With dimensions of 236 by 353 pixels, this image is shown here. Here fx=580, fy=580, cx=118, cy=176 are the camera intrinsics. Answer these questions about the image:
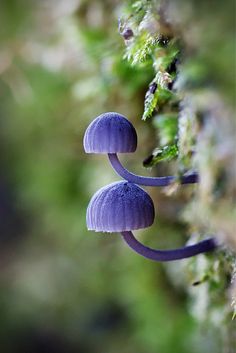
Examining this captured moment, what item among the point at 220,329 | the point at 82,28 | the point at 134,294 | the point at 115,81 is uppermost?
the point at 82,28

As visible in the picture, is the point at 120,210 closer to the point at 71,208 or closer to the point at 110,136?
the point at 110,136

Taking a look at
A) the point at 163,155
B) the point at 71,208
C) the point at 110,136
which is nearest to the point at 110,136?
the point at 110,136

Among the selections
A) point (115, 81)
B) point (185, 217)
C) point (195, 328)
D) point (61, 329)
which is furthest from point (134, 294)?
point (61, 329)

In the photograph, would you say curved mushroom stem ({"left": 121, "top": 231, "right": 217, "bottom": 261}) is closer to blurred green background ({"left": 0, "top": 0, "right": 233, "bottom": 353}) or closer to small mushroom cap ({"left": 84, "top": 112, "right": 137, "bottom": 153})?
small mushroom cap ({"left": 84, "top": 112, "right": 137, "bottom": 153})

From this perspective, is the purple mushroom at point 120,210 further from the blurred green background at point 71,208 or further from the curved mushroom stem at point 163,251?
the blurred green background at point 71,208

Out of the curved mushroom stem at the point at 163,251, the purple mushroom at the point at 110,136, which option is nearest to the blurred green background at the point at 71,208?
the purple mushroom at the point at 110,136

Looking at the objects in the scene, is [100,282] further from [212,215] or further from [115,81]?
[212,215]
